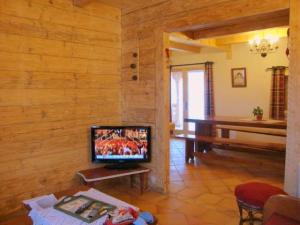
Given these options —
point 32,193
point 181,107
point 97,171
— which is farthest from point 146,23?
point 181,107

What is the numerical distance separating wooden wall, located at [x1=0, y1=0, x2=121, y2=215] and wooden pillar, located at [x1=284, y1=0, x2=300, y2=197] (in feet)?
7.30

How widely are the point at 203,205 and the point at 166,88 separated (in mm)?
1454

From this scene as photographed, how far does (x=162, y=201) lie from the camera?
3.32 m

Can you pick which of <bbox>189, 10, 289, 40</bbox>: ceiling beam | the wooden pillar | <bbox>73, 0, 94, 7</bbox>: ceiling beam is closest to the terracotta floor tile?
the wooden pillar

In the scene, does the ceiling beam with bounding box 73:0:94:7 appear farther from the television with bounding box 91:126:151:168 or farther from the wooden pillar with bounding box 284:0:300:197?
the wooden pillar with bounding box 284:0:300:197

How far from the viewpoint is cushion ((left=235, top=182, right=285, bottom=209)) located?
2336 mm

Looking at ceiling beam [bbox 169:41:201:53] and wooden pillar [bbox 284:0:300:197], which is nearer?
wooden pillar [bbox 284:0:300:197]

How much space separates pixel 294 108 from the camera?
7.90 ft

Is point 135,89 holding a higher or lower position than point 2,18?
lower

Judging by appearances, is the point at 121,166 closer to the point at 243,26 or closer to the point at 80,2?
the point at 80,2

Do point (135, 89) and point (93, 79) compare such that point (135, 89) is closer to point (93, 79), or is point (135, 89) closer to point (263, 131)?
point (93, 79)

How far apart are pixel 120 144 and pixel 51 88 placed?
1.07 meters

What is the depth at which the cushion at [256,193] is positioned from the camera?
2.34 meters

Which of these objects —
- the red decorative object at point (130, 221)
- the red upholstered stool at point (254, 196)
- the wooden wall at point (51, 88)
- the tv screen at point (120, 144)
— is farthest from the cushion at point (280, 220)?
the wooden wall at point (51, 88)
